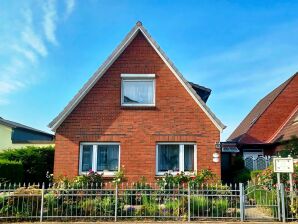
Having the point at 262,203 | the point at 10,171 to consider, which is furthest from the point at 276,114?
the point at 10,171

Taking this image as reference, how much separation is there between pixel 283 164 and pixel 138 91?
756cm

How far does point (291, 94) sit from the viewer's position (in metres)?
27.6

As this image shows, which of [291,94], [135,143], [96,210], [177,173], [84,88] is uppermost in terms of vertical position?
[291,94]

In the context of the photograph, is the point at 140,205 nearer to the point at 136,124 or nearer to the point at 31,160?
the point at 136,124

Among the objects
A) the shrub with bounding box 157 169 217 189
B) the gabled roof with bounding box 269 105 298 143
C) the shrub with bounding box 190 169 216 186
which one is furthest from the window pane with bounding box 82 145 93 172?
the gabled roof with bounding box 269 105 298 143

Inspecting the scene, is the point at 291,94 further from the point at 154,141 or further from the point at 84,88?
the point at 84,88

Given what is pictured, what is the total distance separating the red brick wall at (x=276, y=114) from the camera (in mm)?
26312

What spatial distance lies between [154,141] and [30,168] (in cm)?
1008

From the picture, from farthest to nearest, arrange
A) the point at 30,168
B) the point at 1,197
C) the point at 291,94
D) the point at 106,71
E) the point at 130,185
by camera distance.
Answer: the point at 291,94
the point at 30,168
the point at 106,71
the point at 130,185
the point at 1,197

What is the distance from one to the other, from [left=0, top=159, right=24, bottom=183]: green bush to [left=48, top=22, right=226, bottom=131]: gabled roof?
3806mm

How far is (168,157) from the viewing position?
16.3 m

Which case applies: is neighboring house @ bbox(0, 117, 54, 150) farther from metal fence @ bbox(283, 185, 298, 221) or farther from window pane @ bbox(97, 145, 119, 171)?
metal fence @ bbox(283, 185, 298, 221)


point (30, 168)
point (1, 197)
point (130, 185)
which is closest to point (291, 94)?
point (130, 185)

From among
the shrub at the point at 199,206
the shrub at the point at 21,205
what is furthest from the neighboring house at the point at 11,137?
the shrub at the point at 199,206
